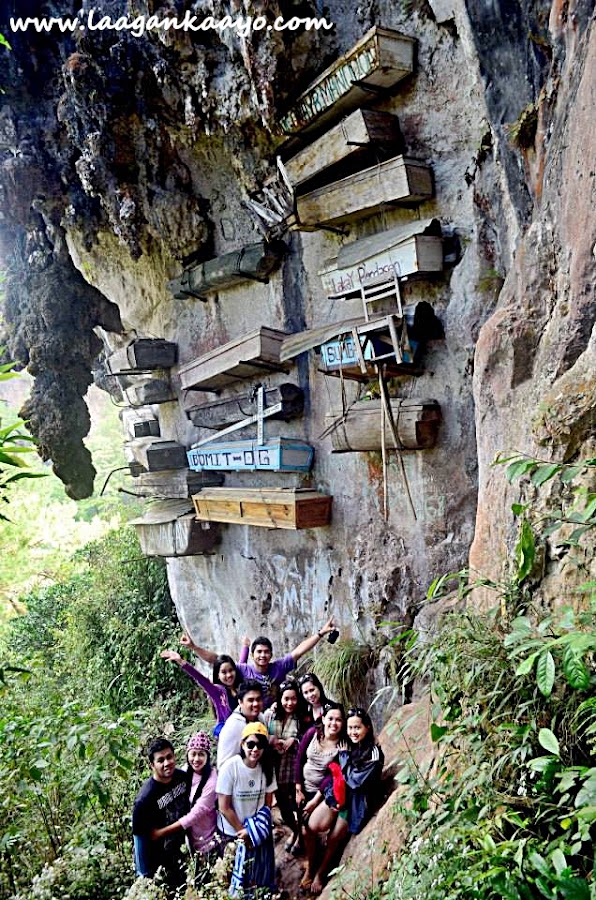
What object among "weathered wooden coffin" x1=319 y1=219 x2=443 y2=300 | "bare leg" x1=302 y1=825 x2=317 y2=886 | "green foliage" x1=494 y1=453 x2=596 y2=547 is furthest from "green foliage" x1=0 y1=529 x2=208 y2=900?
"weathered wooden coffin" x1=319 y1=219 x2=443 y2=300

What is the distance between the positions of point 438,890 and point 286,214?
545 centimetres

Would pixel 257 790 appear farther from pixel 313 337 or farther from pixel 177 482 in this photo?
pixel 177 482

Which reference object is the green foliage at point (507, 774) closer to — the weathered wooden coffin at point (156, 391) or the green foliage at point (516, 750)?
the green foliage at point (516, 750)

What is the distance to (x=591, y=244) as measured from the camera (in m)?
2.70

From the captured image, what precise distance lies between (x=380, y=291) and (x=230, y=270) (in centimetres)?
234

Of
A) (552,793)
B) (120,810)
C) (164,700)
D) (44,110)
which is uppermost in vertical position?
(44,110)

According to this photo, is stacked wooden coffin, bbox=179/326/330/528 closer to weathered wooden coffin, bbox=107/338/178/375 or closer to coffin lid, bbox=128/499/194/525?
coffin lid, bbox=128/499/194/525

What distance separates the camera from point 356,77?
4.82 metres

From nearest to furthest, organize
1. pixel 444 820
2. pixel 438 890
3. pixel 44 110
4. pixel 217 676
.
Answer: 1. pixel 438 890
2. pixel 444 820
3. pixel 217 676
4. pixel 44 110

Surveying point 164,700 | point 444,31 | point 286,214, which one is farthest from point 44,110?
point 164,700

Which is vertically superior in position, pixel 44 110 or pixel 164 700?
pixel 44 110

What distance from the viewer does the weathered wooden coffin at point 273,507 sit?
5.85 meters

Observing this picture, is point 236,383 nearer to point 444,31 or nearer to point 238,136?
point 238,136

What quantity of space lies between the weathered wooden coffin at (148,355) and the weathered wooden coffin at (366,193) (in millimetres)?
3263
